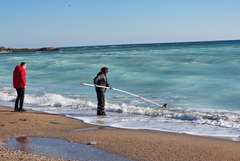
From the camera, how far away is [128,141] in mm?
5484

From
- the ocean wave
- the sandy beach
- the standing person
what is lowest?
the ocean wave

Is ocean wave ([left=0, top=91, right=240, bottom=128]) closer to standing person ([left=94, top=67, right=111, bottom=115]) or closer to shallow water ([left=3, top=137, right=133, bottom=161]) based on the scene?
standing person ([left=94, top=67, right=111, bottom=115])

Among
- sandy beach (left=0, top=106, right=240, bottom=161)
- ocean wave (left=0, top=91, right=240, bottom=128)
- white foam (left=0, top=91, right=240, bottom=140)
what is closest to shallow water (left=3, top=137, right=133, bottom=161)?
sandy beach (left=0, top=106, right=240, bottom=161)

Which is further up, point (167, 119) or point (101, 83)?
point (101, 83)

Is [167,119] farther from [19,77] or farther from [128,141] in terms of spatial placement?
[19,77]

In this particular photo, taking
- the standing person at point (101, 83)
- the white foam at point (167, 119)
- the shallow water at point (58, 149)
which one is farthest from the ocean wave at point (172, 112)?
the shallow water at point (58, 149)

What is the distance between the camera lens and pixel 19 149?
4863 millimetres

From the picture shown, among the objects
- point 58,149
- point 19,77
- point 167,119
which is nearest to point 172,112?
point 167,119

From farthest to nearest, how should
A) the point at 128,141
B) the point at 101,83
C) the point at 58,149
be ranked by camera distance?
1. the point at 101,83
2. the point at 128,141
3. the point at 58,149

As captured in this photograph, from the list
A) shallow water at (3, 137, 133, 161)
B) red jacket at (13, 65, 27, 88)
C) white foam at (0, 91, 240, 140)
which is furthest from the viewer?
red jacket at (13, 65, 27, 88)

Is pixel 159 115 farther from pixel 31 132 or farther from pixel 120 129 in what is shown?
pixel 31 132

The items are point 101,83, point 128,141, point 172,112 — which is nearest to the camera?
point 128,141

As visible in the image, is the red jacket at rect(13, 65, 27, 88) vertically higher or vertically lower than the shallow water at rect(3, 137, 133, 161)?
higher

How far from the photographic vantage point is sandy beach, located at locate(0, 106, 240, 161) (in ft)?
15.2
